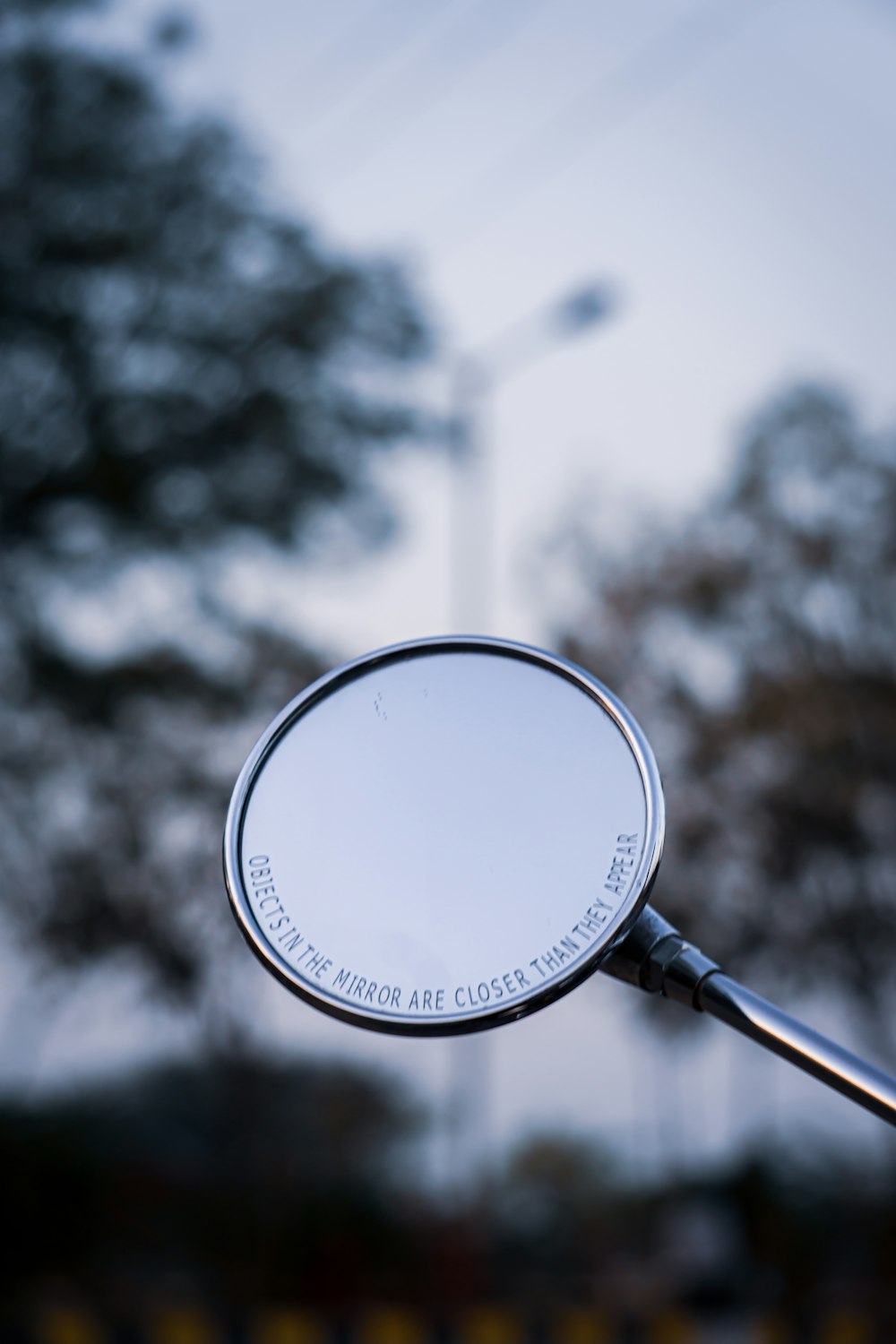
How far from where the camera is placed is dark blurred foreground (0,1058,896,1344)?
11.7 meters

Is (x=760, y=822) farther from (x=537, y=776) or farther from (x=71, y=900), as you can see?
(x=537, y=776)

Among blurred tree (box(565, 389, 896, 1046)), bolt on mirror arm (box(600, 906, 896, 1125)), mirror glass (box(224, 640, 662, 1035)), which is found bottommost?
bolt on mirror arm (box(600, 906, 896, 1125))

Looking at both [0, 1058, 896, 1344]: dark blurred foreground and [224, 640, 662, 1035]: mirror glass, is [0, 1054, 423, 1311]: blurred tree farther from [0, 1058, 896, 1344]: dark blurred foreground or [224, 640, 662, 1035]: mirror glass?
[224, 640, 662, 1035]: mirror glass

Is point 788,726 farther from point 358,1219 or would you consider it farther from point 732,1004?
point 732,1004

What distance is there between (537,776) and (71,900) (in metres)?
10.3

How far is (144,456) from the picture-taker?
32.9 feet

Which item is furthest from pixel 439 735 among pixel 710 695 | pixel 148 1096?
pixel 148 1096

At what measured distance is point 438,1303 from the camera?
470 inches

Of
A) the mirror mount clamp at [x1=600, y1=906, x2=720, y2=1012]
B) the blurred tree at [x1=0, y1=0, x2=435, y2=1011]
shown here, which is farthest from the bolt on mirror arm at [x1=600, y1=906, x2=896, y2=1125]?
the blurred tree at [x1=0, y1=0, x2=435, y2=1011]

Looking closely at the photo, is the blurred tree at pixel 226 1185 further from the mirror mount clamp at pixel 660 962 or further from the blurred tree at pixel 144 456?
the mirror mount clamp at pixel 660 962

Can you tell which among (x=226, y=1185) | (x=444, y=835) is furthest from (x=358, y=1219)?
(x=444, y=835)

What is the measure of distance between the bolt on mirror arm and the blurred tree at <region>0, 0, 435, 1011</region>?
9166 millimetres

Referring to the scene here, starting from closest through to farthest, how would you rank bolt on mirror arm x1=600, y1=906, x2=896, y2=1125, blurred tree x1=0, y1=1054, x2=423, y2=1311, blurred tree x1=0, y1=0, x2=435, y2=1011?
bolt on mirror arm x1=600, y1=906, x2=896, y2=1125 → blurred tree x1=0, y1=0, x2=435, y2=1011 → blurred tree x1=0, y1=1054, x2=423, y2=1311

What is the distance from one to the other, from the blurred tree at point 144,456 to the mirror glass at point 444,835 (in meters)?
9.02
